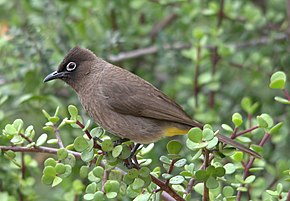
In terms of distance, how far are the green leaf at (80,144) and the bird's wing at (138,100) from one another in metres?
0.89

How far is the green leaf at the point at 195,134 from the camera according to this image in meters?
2.43

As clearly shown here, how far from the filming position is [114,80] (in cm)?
350

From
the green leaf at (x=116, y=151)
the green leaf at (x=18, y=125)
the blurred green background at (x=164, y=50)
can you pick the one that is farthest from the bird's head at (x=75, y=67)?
the green leaf at (x=116, y=151)

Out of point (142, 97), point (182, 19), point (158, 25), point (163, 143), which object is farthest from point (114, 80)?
point (158, 25)

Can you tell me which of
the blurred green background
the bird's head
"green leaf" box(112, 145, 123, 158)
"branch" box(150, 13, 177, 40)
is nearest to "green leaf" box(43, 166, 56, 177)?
"green leaf" box(112, 145, 123, 158)

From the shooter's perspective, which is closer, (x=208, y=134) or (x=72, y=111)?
(x=208, y=134)

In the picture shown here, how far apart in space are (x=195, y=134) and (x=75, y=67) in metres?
1.34

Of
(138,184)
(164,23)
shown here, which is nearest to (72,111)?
(138,184)

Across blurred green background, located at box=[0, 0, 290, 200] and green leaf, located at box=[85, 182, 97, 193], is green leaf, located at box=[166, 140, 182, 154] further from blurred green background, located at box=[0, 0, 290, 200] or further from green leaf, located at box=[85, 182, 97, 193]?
blurred green background, located at box=[0, 0, 290, 200]

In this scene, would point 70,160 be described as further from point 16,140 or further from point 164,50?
point 164,50

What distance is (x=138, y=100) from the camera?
3424mm

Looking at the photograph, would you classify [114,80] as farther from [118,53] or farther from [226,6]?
[226,6]

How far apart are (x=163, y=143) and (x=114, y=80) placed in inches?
36.6

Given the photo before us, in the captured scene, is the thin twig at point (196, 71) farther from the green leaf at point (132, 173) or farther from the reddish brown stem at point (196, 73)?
the green leaf at point (132, 173)
